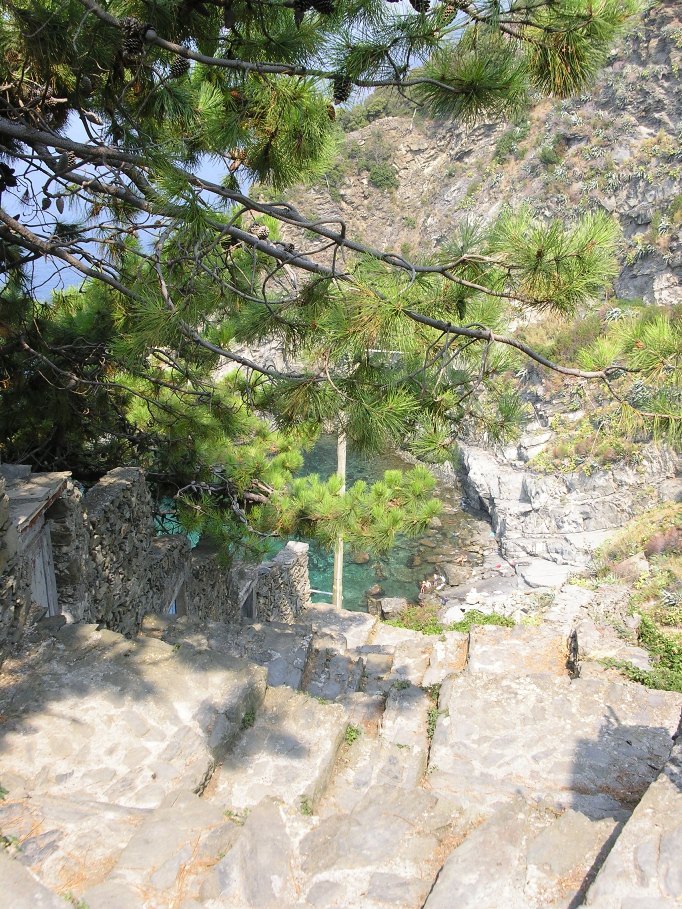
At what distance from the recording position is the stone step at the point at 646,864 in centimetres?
207

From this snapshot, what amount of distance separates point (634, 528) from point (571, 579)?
210 centimetres

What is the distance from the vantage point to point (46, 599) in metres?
5.07

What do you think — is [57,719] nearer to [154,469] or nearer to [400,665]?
[154,469]

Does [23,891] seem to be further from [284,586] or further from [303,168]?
[284,586]

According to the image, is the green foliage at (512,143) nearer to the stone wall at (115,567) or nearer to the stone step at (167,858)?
the stone wall at (115,567)

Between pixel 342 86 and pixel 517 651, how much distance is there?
6374 mm

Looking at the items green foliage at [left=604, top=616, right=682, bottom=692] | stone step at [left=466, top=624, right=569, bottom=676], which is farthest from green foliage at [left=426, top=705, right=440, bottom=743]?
green foliage at [left=604, top=616, right=682, bottom=692]

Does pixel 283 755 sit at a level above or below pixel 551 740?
above

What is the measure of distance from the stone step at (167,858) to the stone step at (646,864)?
1.37 m

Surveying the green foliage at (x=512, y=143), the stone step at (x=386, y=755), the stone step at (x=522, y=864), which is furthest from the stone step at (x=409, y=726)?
the green foliage at (x=512, y=143)

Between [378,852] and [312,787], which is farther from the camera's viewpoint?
[312,787]

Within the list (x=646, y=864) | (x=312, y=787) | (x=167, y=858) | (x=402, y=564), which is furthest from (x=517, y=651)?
(x=402, y=564)

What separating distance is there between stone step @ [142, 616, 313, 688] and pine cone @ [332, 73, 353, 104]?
13.8 ft

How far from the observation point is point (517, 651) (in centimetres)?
766
